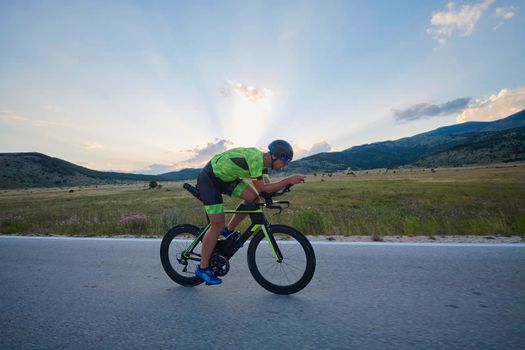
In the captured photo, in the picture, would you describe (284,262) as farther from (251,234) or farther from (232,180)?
(232,180)

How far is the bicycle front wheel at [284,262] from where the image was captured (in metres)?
3.41

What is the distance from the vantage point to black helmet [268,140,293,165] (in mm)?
3512

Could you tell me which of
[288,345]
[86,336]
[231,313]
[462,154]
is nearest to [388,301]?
[288,345]

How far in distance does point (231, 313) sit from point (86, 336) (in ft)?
4.38

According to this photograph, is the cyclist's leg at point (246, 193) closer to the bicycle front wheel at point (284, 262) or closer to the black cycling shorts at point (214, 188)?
the black cycling shorts at point (214, 188)

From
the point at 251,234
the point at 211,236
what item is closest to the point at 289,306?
the point at 251,234

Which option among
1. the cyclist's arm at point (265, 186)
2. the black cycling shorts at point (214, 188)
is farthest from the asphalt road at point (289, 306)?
the cyclist's arm at point (265, 186)

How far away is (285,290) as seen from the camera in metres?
3.47

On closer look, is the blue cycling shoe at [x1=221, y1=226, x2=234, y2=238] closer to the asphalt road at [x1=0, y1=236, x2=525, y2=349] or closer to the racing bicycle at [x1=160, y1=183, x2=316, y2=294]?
the racing bicycle at [x1=160, y1=183, x2=316, y2=294]

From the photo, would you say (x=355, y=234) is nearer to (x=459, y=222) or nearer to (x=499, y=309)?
(x=459, y=222)

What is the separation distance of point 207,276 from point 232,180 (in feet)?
4.10

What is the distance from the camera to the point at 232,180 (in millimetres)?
3754

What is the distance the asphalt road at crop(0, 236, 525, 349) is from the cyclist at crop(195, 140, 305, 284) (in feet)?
2.06

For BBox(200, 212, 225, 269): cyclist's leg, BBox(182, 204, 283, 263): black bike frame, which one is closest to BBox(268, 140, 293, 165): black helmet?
BBox(182, 204, 283, 263): black bike frame
